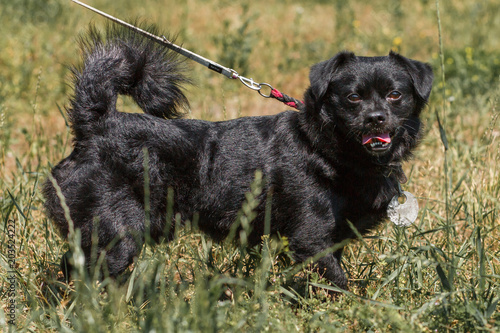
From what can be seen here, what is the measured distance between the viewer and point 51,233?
10.9 ft

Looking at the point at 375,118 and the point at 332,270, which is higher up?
the point at 375,118

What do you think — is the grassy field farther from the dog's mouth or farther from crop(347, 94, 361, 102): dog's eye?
crop(347, 94, 361, 102): dog's eye

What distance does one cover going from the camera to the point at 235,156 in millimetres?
3070

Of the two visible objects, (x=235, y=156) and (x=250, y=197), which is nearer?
(x=250, y=197)

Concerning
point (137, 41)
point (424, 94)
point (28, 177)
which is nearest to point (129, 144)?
point (137, 41)

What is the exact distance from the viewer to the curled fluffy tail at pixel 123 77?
2926 millimetres

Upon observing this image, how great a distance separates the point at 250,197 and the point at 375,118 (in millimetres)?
1148

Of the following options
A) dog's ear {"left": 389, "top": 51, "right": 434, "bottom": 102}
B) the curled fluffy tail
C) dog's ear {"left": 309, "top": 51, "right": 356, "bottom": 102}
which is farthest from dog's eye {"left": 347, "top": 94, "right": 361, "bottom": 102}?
the curled fluffy tail

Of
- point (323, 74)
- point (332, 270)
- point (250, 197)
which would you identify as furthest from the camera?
point (323, 74)

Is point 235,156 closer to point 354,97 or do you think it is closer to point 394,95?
point 354,97

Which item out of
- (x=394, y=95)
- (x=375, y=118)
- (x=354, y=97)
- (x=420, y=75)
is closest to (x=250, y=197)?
(x=375, y=118)

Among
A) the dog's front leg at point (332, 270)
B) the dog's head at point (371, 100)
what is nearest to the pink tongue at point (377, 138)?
the dog's head at point (371, 100)

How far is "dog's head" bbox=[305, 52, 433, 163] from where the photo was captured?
2867 millimetres

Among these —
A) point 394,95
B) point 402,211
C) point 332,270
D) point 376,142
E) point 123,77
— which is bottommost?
point 332,270
